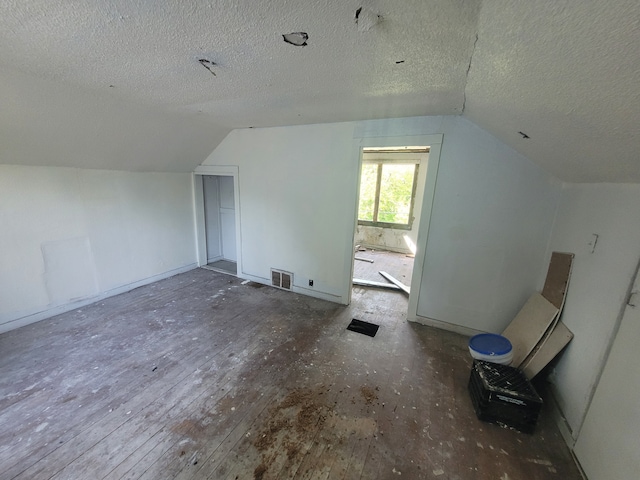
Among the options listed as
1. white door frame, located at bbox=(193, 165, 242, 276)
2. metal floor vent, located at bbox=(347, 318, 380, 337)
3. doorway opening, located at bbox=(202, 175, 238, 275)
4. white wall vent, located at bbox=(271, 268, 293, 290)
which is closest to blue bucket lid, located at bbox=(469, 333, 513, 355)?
metal floor vent, located at bbox=(347, 318, 380, 337)

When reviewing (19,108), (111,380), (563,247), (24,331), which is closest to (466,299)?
(563,247)

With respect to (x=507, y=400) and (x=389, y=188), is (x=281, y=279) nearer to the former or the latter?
(x=507, y=400)

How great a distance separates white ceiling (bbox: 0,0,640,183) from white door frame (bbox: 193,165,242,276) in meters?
1.37

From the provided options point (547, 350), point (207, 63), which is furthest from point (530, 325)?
point (207, 63)

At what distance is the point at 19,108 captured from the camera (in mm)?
1848

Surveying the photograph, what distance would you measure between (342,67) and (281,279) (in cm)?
283

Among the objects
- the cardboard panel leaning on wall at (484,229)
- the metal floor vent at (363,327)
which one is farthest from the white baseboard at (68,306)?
the cardboard panel leaning on wall at (484,229)

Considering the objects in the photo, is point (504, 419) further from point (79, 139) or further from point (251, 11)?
point (79, 139)

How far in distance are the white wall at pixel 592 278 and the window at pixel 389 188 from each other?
13.0 feet

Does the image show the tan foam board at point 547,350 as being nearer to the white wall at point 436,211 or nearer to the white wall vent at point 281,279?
the white wall at point 436,211

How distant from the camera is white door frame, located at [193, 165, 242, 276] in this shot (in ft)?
12.3

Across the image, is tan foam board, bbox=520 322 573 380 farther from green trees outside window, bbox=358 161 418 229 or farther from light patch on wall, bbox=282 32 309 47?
green trees outside window, bbox=358 161 418 229

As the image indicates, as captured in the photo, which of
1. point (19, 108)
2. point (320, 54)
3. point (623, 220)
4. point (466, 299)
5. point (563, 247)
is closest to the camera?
point (320, 54)

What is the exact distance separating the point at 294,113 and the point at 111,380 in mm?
2817
